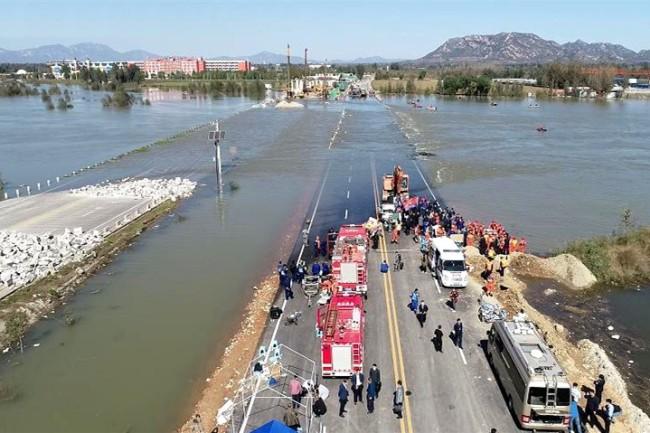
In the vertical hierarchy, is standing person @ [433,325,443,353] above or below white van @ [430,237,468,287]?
below

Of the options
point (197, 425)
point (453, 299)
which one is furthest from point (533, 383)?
point (197, 425)

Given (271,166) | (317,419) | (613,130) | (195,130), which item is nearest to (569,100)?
(613,130)

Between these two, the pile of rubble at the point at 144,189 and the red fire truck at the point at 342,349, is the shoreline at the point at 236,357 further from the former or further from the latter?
the pile of rubble at the point at 144,189

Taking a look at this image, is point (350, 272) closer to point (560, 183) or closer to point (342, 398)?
point (342, 398)

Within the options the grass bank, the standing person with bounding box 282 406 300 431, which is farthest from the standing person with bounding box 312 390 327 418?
the grass bank

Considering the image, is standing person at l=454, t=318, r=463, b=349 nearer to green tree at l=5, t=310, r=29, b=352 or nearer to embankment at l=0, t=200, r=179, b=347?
green tree at l=5, t=310, r=29, b=352

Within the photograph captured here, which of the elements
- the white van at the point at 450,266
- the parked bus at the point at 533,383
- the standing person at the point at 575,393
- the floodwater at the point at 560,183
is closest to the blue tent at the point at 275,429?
the parked bus at the point at 533,383

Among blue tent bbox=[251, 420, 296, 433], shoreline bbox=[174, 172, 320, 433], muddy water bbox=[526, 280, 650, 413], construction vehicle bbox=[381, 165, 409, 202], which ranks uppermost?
construction vehicle bbox=[381, 165, 409, 202]

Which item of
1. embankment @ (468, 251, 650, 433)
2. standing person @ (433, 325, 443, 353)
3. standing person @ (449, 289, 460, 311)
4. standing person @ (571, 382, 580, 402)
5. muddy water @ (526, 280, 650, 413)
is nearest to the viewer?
standing person @ (571, 382, 580, 402)
